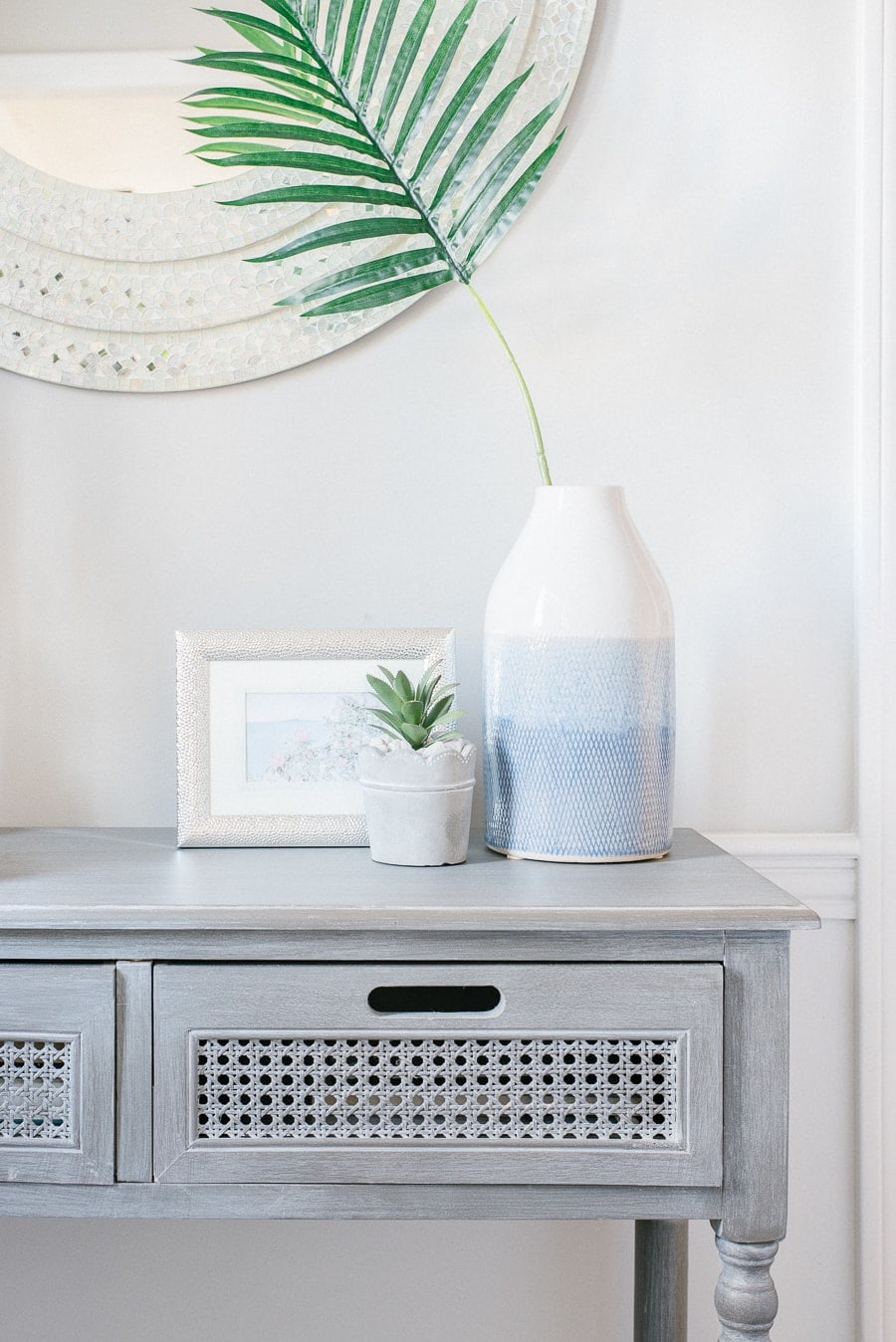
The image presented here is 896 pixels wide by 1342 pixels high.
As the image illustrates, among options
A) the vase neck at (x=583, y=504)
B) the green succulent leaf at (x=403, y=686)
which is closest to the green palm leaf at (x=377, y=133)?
the vase neck at (x=583, y=504)

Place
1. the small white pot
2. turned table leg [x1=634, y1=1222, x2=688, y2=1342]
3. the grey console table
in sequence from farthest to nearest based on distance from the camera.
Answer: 1. turned table leg [x1=634, y1=1222, x2=688, y2=1342]
2. the small white pot
3. the grey console table

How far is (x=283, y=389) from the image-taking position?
128cm

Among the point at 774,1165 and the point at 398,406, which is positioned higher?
the point at 398,406

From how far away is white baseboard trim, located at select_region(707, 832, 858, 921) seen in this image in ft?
4.17

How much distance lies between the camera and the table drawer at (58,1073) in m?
0.89

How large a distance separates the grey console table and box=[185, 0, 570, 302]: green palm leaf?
65 centimetres

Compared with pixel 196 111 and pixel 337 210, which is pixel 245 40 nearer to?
pixel 196 111

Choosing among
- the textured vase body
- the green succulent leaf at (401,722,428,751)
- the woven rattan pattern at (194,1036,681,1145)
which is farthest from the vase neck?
the woven rattan pattern at (194,1036,681,1145)

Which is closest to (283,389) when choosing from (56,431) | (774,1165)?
(56,431)

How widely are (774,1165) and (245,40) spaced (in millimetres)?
1229

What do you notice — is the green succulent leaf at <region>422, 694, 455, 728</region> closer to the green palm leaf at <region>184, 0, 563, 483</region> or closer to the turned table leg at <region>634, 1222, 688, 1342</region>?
the green palm leaf at <region>184, 0, 563, 483</region>

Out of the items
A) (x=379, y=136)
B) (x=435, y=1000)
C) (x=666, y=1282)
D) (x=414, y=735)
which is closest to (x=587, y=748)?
(x=414, y=735)

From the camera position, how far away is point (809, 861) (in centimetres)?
128

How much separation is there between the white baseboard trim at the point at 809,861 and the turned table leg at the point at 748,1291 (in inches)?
18.1
